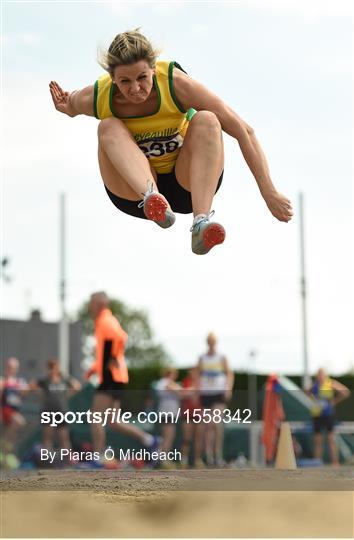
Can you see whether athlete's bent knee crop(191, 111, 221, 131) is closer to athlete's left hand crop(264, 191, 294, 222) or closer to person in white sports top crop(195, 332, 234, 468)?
→ athlete's left hand crop(264, 191, 294, 222)

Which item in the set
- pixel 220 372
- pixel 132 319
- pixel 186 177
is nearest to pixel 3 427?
pixel 220 372

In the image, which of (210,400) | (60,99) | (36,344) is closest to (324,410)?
(210,400)

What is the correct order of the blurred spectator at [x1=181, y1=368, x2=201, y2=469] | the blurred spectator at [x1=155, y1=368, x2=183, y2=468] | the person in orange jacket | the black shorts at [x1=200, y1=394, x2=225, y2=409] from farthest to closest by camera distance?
the blurred spectator at [x1=155, y1=368, x2=183, y2=468]
the blurred spectator at [x1=181, y1=368, x2=201, y2=469]
the black shorts at [x1=200, y1=394, x2=225, y2=409]
the person in orange jacket

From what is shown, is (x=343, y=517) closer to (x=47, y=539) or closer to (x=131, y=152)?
(x=47, y=539)

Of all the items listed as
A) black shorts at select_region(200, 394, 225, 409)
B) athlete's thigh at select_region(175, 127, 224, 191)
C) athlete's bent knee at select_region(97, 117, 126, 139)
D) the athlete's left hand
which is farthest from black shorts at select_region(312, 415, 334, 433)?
athlete's bent knee at select_region(97, 117, 126, 139)

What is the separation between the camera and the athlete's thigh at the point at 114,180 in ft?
17.2

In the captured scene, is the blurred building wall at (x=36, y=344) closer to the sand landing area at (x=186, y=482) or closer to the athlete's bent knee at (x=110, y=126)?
the sand landing area at (x=186, y=482)

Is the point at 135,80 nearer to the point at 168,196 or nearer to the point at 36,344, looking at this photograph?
the point at 168,196

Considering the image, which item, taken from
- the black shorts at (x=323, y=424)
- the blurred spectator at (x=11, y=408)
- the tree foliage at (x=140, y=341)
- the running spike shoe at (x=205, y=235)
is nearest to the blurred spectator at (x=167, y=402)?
the blurred spectator at (x=11, y=408)

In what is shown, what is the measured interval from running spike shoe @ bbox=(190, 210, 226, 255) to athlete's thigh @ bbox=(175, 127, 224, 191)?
0.38 m

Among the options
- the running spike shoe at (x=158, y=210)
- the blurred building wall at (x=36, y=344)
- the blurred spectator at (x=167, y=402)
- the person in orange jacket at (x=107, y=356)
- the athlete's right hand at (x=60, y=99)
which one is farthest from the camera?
the blurred building wall at (x=36, y=344)

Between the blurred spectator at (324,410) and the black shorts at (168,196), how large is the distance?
8170mm

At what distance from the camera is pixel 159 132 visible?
5.10 metres

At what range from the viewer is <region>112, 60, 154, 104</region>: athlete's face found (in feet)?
15.8
